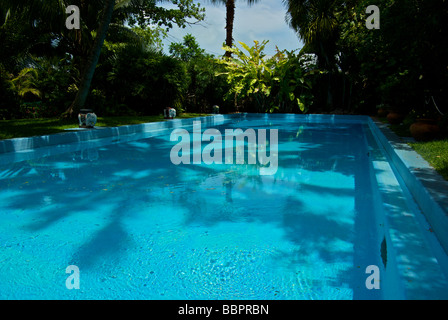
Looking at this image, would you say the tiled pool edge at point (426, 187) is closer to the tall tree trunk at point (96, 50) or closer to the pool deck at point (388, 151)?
the pool deck at point (388, 151)

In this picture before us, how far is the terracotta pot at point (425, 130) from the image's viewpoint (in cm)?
685

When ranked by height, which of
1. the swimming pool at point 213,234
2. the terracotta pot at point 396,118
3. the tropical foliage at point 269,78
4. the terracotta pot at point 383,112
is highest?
the tropical foliage at point 269,78

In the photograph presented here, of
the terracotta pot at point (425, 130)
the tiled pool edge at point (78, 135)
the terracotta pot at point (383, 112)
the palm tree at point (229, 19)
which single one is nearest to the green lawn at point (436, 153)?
the terracotta pot at point (425, 130)

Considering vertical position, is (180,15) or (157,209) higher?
(180,15)

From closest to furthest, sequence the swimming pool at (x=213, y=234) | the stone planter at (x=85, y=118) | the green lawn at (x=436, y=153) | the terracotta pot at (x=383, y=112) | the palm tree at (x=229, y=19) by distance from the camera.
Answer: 1. the swimming pool at (x=213, y=234)
2. the green lawn at (x=436, y=153)
3. the stone planter at (x=85, y=118)
4. the terracotta pot at (x=383, y=112)
5. the palm tree at (x=229, y=19)

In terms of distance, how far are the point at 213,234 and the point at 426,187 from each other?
2303 millimetres

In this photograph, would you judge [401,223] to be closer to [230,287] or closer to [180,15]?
[230,287]

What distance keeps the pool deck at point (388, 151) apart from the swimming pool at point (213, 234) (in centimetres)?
15

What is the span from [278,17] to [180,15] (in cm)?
744

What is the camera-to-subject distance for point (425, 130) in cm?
685

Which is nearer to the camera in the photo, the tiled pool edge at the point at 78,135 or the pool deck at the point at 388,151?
the pool deck at the point at 388,151

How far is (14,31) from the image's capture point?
14430 mm

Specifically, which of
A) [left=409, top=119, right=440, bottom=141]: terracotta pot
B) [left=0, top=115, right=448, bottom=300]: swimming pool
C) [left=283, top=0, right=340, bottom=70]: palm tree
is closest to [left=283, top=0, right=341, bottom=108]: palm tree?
[left=283, top=0, right=340, bottom=70]: palm tree

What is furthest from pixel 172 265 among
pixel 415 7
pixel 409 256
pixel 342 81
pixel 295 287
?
pixel 342 81
